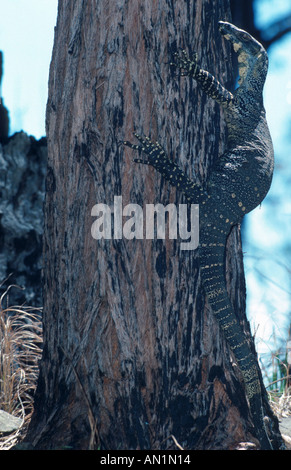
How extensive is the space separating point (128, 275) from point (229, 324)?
0.63 metres

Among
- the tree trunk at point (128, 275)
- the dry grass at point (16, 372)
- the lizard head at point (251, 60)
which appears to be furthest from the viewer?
the dry grass at point (16, 372)

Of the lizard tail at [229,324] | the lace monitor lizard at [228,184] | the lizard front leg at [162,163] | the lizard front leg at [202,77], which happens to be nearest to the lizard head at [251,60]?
the lace monitor lizard at [228,184]

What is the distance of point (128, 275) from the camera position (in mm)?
2529

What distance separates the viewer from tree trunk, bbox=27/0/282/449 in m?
2.50

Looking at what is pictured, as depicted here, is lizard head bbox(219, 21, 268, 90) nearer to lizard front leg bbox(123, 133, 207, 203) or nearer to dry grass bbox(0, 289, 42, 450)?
lizard front leg bbox(123, 133, 207, 203)

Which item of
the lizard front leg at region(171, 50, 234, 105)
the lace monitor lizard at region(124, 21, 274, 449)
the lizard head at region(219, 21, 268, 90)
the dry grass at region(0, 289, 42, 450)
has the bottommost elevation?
the dry grass at region(0, 289, 42, 450)

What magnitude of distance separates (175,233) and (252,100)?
1.28 metres

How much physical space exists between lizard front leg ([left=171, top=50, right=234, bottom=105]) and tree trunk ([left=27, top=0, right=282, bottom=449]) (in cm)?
6

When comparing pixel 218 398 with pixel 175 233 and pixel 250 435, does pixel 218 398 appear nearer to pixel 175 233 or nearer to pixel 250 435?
pixel 250 435

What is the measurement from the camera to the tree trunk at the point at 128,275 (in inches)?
98.6

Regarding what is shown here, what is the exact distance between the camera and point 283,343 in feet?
15.9

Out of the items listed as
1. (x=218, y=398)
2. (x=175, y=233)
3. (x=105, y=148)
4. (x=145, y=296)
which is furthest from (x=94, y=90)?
(x=218, y=398)

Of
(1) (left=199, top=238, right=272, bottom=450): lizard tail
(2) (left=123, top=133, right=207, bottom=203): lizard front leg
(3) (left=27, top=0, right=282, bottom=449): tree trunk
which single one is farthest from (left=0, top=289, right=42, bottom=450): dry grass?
(2) (left=123, top=133, right=207, bottom=203): lizard front leg

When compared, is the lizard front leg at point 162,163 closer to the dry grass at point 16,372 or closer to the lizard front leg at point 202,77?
the lizard front leg at point 202,77
